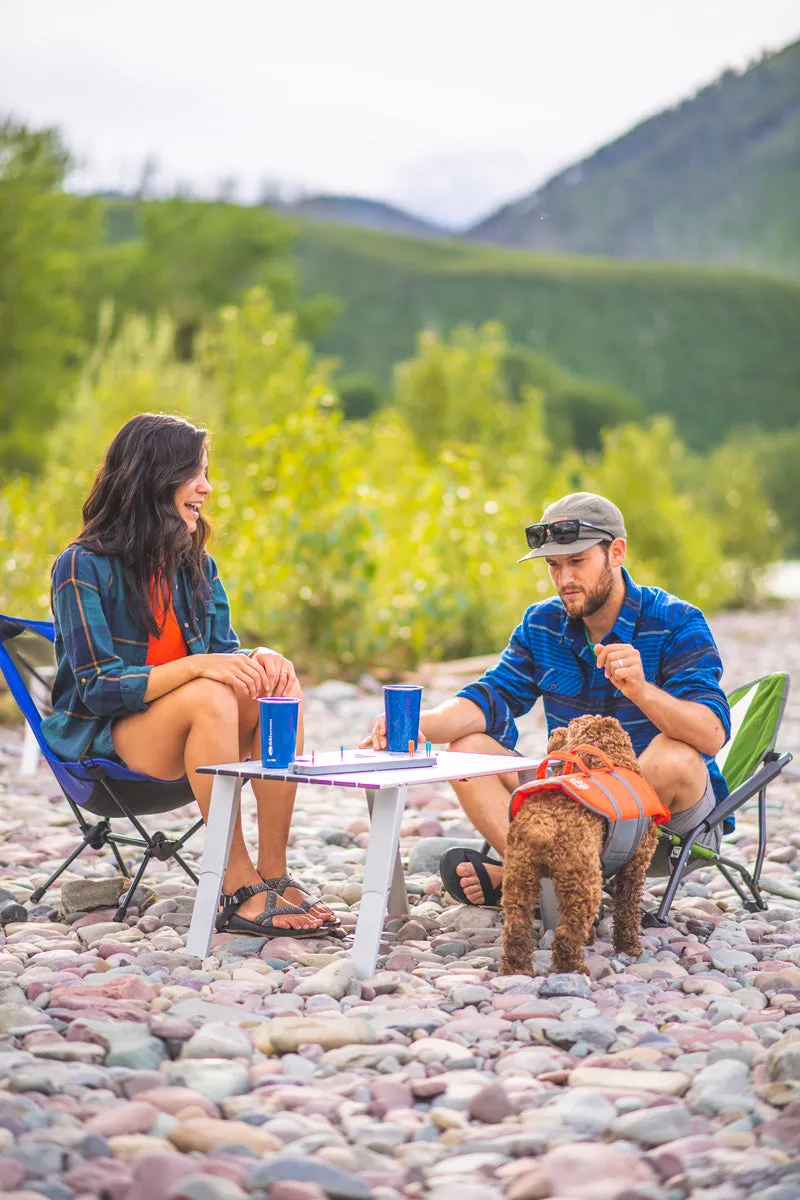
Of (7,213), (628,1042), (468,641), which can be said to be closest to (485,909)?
(628,1042)

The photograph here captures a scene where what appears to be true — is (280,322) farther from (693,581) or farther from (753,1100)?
(753,1100)

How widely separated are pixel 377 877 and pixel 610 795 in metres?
Result: 0.65

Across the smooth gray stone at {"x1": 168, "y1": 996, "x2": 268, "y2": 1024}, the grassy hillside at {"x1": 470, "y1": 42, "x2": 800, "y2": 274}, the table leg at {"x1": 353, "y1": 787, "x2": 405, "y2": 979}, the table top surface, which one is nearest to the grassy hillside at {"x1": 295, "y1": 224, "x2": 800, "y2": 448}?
the grassy hillside at {"x1": 470, "y1": 42, "x2": 800, "y2": 274}

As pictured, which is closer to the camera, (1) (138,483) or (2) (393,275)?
(1) (138,483)

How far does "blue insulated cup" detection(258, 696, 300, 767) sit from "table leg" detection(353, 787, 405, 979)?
0.89 feet

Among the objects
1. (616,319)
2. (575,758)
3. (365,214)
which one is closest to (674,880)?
(575,758)

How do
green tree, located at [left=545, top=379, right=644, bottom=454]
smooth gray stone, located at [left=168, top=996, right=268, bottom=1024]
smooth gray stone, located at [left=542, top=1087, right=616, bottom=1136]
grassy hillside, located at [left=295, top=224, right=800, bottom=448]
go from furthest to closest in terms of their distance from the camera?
grassy hillside, located at [left=295, top=224, right=800, bottom=448] → green tree, located at [left=545, top=379, right=644, bottom=454] → smooth gray stone, located at [left=168, top=996, right=268, bottom=1024] → smooth gray stone, located at [left=542, top=1087, right=616, bottom=1136]

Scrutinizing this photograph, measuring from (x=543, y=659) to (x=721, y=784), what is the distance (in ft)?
2.22

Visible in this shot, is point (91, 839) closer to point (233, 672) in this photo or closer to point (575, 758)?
point (233, 672)

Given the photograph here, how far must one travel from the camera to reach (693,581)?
19.3m

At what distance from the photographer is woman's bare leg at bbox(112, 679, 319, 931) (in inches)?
150

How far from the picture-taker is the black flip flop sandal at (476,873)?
4.20 metres

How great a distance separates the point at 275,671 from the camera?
4012 mm

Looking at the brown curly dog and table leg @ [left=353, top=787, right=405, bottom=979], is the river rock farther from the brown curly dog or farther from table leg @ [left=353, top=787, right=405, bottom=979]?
the brown curly dog
